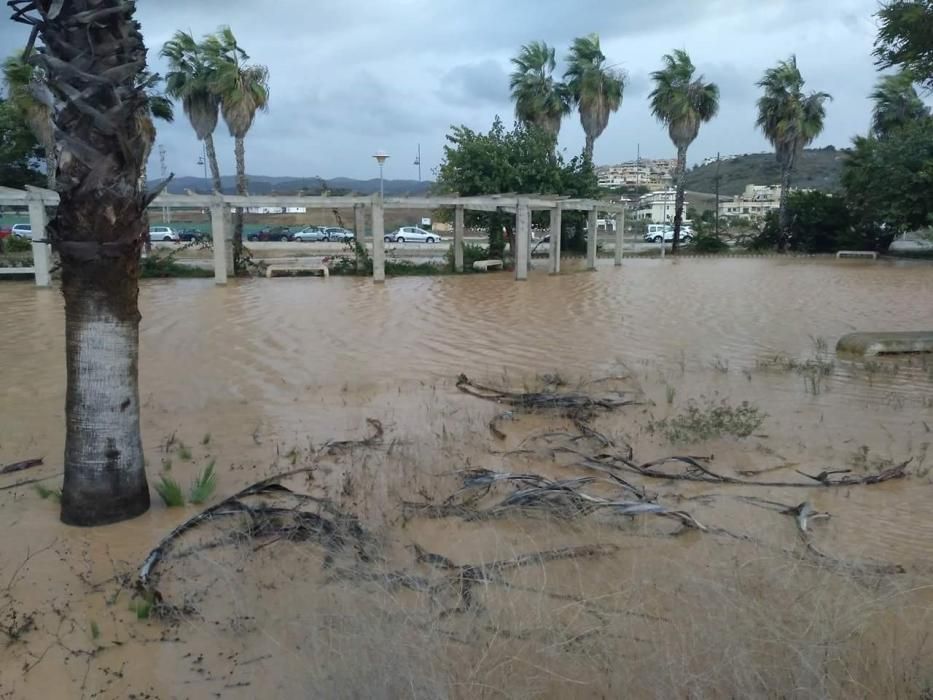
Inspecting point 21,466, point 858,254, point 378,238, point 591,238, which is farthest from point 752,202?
point 21,466

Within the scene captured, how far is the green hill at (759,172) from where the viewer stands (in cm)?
10144

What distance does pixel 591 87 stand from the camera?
39031 millimetres

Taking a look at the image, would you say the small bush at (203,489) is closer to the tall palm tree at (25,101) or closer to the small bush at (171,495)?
the small bush at (171,495)

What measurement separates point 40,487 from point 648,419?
524cm

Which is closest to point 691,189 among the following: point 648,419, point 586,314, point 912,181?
point 912,181

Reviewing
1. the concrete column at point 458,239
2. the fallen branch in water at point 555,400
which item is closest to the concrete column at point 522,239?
the concrete column at point 458,239

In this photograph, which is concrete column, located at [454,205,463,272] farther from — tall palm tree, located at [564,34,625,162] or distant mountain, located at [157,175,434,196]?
tall palm tree, located at [564,34,625,162]

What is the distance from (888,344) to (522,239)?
15.3 metres

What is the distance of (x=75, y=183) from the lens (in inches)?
173

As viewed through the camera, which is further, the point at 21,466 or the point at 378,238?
the point at 378,238

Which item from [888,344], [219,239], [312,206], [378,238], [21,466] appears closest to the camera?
[21,466]

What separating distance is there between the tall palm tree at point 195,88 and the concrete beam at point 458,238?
399 inches

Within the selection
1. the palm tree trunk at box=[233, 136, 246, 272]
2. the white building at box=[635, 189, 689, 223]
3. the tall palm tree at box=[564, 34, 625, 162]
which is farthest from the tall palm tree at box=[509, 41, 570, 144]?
the white building at box=[635, 189, 689, 223]

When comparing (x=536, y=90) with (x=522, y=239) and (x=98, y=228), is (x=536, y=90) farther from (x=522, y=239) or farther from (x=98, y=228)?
(x=98, y=228)
